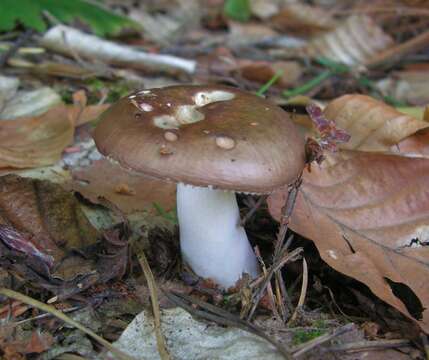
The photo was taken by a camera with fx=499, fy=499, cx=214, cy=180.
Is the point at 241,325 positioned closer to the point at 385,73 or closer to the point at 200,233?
the point at 200,233

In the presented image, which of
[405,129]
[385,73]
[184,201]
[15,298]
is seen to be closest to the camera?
[15,298]

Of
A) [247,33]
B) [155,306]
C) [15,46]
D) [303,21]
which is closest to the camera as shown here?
[155,306]

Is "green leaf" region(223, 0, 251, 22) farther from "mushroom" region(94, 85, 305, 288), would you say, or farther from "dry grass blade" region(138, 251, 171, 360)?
"dry grass blade" region(138, 251, 171, 360)

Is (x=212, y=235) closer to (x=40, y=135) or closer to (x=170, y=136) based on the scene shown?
(x=170, y=136)

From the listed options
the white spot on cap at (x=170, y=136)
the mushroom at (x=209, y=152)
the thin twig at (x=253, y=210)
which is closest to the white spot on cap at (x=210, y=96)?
the mushroom at (x=209, y=152)

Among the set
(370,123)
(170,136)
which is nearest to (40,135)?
(170,136)

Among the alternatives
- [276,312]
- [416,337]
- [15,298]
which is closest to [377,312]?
[416,337]
